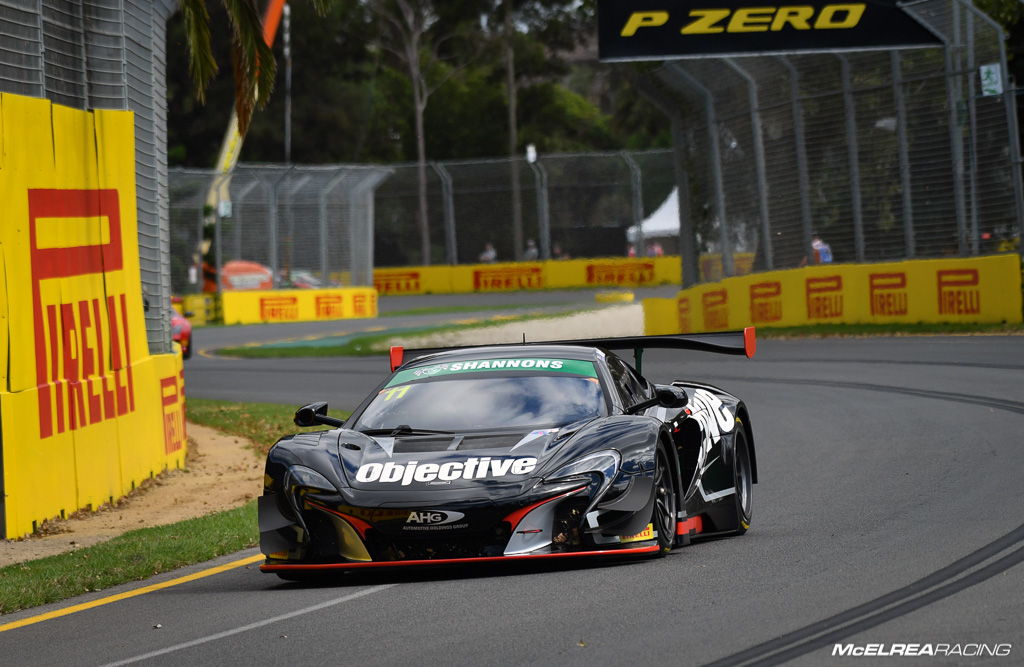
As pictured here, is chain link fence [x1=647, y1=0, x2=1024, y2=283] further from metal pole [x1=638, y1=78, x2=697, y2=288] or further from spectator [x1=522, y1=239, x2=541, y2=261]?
spectator [x1=522, y1=239, x2=541, y2=261]

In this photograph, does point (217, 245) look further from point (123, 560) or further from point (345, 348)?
point (123, 560)

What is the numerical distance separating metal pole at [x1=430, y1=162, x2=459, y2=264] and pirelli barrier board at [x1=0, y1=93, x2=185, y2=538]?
39688 mm

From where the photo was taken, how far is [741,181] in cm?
2709

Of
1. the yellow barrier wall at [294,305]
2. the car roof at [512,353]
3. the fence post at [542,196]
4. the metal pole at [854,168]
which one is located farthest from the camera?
the fence post at [542,196]

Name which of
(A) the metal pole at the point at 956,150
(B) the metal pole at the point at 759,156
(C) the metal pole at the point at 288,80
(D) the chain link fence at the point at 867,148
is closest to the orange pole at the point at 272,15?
(D) the chain link fence at the point at 867,148

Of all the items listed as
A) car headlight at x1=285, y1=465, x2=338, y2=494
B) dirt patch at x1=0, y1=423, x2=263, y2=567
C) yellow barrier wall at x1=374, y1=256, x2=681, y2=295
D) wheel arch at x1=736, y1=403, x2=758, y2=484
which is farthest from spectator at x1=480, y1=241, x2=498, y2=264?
car headlight at x1=285, y1=465, x2=338, y2=494

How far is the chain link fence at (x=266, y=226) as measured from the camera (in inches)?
1759

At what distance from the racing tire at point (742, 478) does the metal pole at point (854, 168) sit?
16.0 metres

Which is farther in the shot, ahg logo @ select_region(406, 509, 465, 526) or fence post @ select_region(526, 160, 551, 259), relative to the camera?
fence post @ select_region(526, 160, 551, 259)

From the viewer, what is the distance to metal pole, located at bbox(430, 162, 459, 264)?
53.9 meters

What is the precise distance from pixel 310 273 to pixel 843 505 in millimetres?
37958

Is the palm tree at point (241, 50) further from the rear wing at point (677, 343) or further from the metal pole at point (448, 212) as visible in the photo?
the metal pole at point (448, 212)

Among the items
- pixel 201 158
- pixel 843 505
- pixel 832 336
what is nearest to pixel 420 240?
pixel 201 158

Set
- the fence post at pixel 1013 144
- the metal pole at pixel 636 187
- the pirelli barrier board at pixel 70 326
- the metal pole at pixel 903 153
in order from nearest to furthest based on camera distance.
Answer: the pirelli barrier board at pixel 70 326 → the fence post at pixel 1013 144 → the metal pole at pixel 903 153 → the metal pole at pixel 636 187
